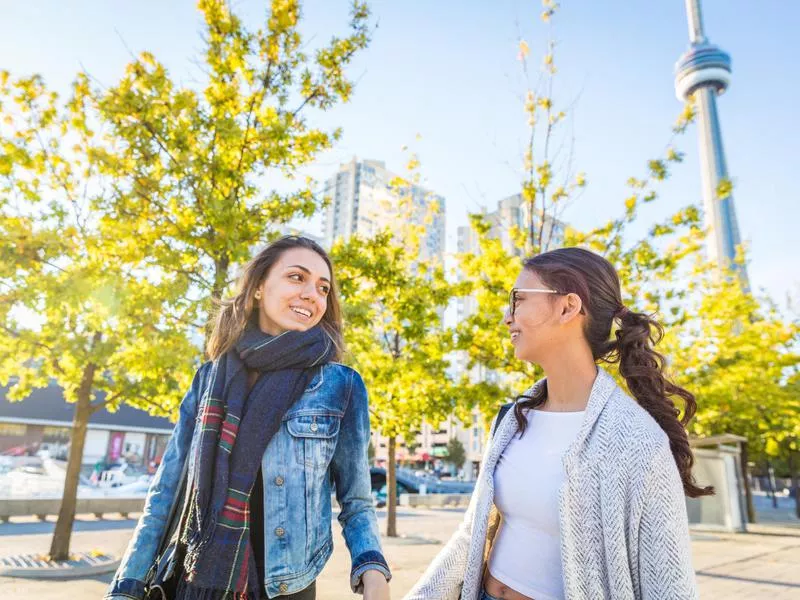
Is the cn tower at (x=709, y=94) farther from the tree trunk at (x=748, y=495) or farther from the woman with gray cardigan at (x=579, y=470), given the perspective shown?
the woman with gray cardigan at (x=579, y=470)

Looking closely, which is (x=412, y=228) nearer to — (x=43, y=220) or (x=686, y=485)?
(x=43, y=220)

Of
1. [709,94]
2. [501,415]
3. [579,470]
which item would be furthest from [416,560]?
[709,94]

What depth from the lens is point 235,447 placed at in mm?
2029

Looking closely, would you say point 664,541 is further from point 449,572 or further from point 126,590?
point 126,590

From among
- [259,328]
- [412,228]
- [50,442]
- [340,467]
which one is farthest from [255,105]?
[50,442]

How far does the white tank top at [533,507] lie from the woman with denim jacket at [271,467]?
509 mm

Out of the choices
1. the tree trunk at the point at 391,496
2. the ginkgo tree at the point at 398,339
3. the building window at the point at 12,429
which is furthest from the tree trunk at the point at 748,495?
the building window at the point at 12,429

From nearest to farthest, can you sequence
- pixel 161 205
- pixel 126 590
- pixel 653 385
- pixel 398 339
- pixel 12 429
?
pixel 126 590 < pixel 653 385 < pixel 161 205 < pixel 398 339 < pixel 12 429

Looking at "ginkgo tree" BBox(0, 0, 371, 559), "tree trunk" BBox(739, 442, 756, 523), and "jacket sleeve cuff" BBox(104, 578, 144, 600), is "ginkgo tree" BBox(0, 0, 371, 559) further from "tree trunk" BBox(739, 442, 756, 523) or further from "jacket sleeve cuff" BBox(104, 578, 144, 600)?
"tree trunk" BBox(739, 442, 756, 523)

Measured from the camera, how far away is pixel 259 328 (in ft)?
8.10

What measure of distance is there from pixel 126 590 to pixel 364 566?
2.78 ft

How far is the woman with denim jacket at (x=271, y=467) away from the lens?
1.90 meters

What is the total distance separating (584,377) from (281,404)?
3.96 feet

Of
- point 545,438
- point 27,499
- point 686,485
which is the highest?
point 545,438
